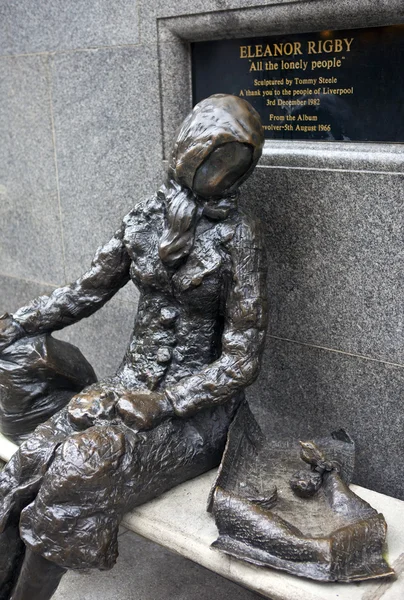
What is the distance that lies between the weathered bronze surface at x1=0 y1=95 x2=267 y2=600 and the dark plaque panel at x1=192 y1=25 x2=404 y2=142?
75cm

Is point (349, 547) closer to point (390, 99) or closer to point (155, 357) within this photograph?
point (155, 357)

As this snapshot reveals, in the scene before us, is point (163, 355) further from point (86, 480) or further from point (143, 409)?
point (86, 480)

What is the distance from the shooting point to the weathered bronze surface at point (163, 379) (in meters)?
3.33

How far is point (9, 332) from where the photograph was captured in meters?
4.18

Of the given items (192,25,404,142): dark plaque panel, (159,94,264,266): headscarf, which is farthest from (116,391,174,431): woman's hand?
(192,25,404,142): dark plaque panel

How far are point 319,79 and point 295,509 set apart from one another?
2295 mm

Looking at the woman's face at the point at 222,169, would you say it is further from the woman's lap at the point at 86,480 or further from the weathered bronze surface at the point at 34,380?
the weathered bronze surface at the point at 34,380

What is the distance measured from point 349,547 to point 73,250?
350 cm

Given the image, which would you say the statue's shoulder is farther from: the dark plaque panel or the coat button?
the dark plaque panel

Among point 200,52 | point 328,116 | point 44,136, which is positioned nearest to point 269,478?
point 328,116

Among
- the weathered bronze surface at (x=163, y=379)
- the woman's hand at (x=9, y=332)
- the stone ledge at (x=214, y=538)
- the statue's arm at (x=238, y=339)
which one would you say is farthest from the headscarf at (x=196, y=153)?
the stone ledge at (x=214, y=538)

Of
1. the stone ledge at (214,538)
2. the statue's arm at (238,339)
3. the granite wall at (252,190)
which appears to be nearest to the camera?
the stone ledge at (214,538)

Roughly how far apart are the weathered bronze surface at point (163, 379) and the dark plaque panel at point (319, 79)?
748 millimetres

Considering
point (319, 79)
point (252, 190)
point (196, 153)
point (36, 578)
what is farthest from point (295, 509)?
point (319, 79)
